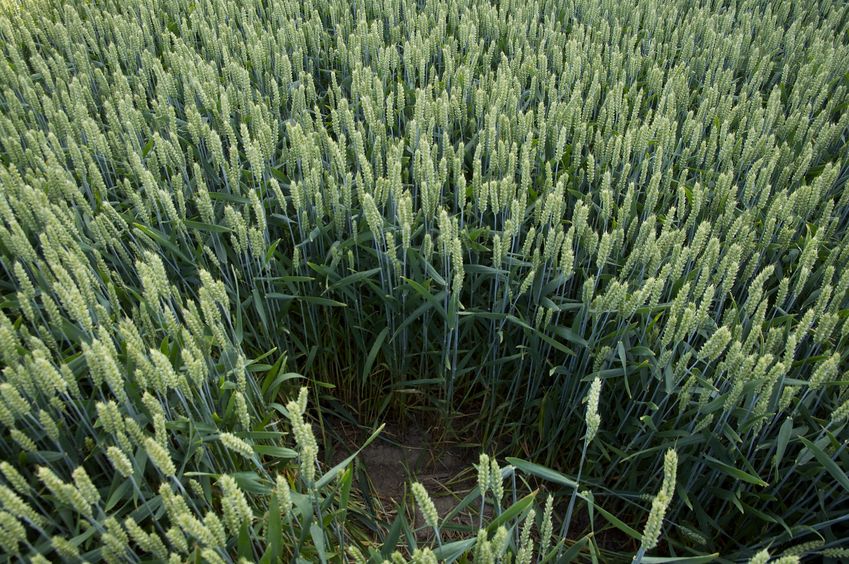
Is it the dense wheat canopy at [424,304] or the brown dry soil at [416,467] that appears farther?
the brown dry soil at [416,467]

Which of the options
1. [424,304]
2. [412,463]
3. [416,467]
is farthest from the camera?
[412,463]

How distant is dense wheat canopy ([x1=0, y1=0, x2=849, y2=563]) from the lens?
1334 millimetres

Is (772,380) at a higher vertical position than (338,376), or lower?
higher

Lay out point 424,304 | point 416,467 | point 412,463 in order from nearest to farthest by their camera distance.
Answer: point 424,304 → point 416,467 → point 412,463

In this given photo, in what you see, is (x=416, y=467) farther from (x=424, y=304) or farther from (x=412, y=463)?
(x=424, y=304)

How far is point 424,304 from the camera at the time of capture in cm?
194

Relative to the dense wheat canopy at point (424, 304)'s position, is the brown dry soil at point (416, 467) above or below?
below

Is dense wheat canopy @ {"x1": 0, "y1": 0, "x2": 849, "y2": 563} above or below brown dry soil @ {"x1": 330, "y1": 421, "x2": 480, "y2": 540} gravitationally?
above

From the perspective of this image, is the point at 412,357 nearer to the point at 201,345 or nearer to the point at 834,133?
the point at 201,345

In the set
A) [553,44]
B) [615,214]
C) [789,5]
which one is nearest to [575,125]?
[615,214]

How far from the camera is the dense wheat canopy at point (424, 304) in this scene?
133cm

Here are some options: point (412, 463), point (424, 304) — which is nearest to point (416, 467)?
point (412, 463)

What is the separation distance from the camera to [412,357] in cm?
229

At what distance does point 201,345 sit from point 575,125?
1687 mm
